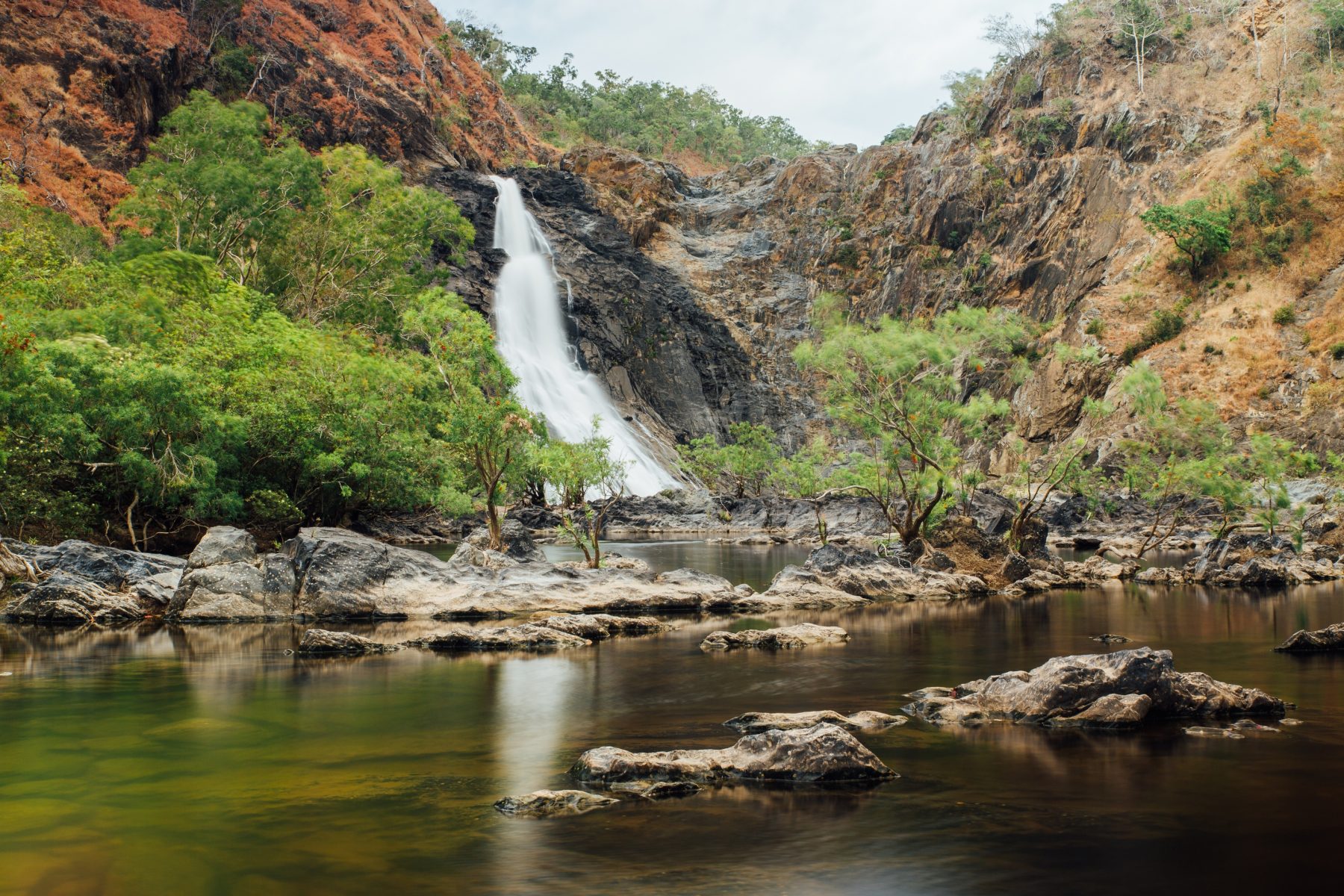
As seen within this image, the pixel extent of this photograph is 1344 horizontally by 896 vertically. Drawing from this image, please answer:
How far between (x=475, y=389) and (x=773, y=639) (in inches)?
473

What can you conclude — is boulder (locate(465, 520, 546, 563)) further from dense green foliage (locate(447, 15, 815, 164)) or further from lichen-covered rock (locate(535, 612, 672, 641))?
dense green foliage (locate(447, 15, 815, 164))

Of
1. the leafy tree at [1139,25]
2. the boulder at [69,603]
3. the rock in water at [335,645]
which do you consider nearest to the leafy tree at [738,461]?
the leafy tree at [1139,25]

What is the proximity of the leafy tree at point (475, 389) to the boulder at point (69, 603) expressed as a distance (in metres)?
8.59

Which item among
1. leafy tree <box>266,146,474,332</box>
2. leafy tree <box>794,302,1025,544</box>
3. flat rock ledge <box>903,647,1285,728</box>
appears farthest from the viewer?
leafy tree <box>266,146,474,332</box>

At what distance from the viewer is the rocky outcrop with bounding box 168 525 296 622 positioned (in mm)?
20719

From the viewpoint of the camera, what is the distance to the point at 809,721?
34.4 ft

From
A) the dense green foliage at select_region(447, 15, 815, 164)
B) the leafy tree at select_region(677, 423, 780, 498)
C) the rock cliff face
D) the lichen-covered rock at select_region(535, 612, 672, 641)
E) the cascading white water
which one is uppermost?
the dense green foliage at select_region(447, 15, 815, 164)

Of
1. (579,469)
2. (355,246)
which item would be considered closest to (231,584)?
(579,469)

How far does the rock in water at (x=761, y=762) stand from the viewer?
9148 mm

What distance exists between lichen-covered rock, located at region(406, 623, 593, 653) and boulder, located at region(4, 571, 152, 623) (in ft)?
23.9

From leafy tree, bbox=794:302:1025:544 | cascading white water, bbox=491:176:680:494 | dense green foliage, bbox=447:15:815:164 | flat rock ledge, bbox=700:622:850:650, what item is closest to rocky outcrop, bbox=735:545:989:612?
leafy tree, bbox=794:302:1025:544

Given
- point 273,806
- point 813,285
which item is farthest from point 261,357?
point 813,285

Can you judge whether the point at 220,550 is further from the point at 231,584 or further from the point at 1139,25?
the point at 1139,25

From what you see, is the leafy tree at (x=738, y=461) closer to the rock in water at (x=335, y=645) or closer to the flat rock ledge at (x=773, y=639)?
the flat rock ledge at (x=773, y=639)
